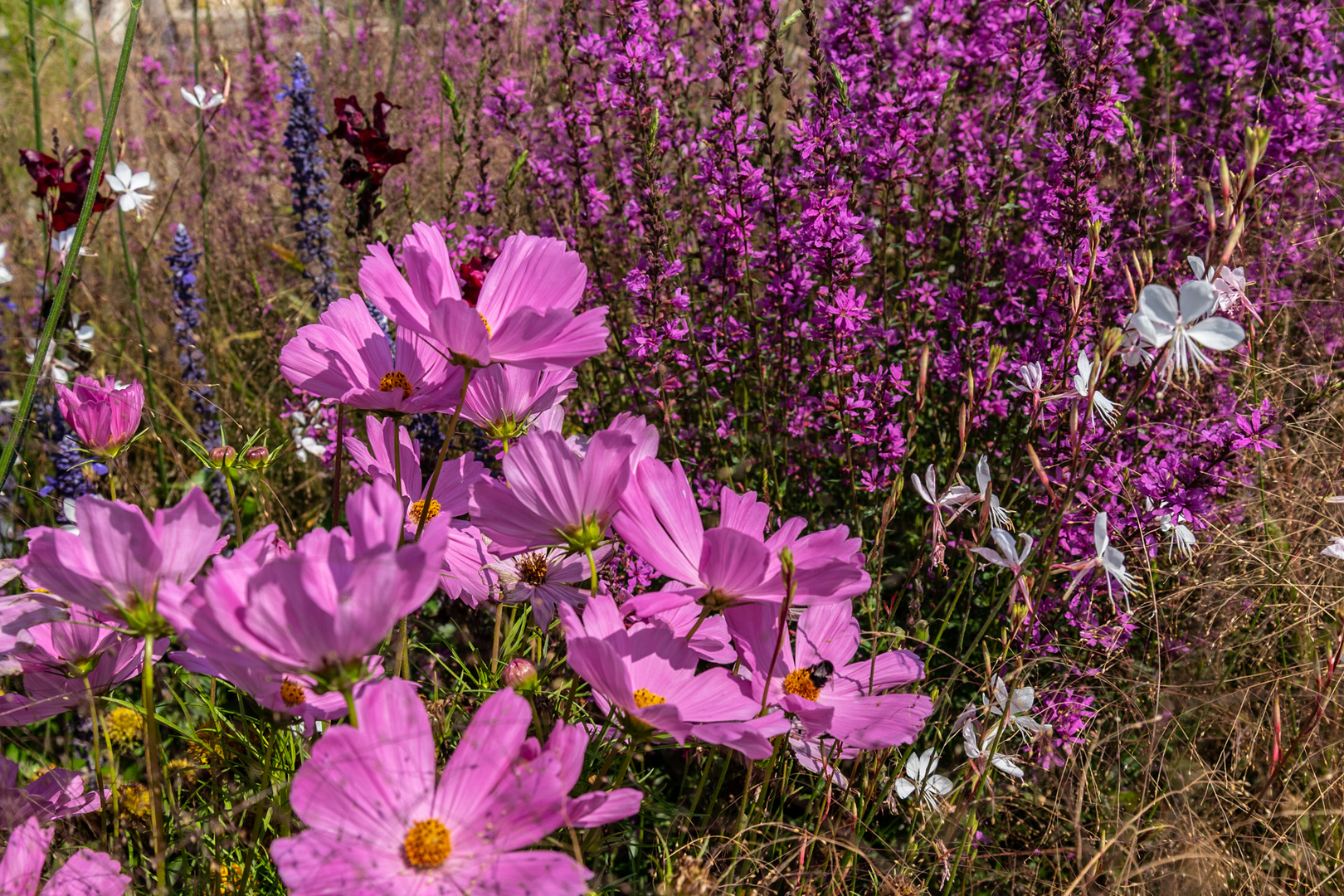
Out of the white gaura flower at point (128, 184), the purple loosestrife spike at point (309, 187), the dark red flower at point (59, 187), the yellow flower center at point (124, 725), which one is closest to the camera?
the yellow flower center at point (124, 725)

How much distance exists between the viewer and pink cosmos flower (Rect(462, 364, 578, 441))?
1.14 meters

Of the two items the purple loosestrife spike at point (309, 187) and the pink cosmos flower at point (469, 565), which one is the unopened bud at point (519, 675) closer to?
the pink cosmos flower at point (469, 565)

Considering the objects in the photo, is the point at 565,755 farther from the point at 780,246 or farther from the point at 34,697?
the point at 780,246

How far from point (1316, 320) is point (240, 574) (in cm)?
266

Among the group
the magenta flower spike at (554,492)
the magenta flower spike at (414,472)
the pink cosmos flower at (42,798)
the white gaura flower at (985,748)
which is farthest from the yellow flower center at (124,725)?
the white gaura flower at (985,748)

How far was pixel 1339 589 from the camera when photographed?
6.07 ft

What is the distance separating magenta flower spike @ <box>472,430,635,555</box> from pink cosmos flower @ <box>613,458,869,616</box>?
0.03m

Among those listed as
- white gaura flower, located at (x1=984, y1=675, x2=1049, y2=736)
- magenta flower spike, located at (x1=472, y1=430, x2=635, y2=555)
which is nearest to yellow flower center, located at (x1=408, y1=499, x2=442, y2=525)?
magenta flower spike, located at (x1=472, y1=430, x2=635, y2=555)

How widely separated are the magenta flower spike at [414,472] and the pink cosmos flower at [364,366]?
10 cm

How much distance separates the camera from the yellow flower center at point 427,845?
0.78 metres

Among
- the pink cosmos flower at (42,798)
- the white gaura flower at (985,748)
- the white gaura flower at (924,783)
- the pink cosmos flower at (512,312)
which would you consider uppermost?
the pink cosmos flower at (512,312)

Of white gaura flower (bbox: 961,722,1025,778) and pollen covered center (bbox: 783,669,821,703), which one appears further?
white gaura flower (bbox: 961,722,1025,778)

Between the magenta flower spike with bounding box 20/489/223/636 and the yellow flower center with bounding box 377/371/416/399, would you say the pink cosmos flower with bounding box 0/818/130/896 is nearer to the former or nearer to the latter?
the magenta flower spike with bounding box 20/489/223/636

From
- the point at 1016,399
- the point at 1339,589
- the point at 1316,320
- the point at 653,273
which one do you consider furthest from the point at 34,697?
the point at 1316,320
